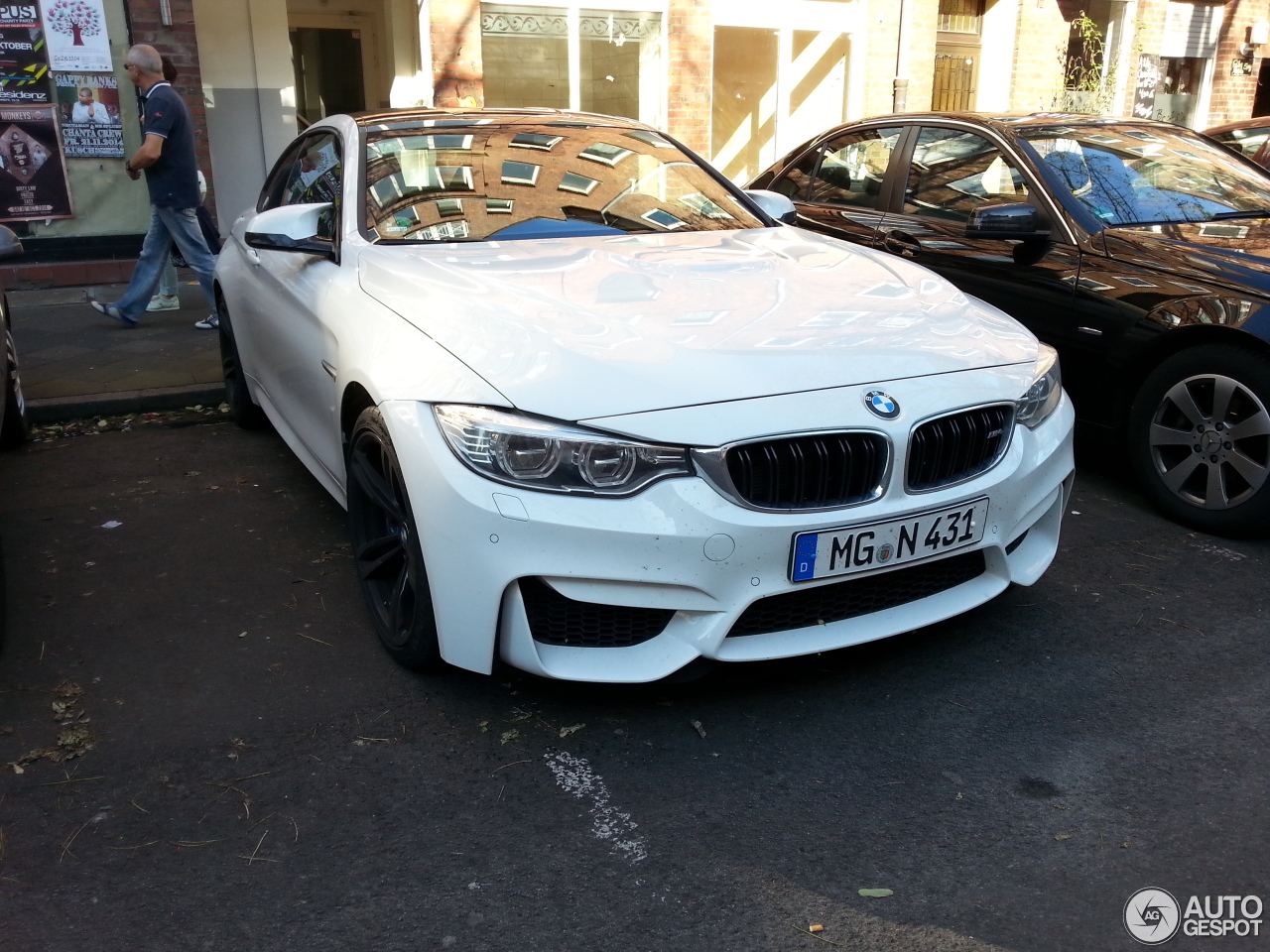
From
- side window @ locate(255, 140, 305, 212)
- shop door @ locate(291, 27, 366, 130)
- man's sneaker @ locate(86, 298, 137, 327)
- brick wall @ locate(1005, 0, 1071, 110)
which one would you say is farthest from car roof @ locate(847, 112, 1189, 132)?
brick wall @ locate(1005, 0, 1071, 110)

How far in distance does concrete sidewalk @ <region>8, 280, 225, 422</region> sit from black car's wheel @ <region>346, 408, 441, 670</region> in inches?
129

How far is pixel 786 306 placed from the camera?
3238 millimetres

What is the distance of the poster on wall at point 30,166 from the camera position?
30.7 ft

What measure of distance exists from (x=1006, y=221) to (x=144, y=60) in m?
5.72

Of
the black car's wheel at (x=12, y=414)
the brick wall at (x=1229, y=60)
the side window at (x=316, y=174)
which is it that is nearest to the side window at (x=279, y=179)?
the side window at (x=316, y=174)

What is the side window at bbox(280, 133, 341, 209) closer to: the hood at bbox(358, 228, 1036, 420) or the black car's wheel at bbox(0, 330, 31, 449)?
the hood at bbox(358, 228, 1036, 420)

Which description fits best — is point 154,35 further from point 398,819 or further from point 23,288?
point 398,819

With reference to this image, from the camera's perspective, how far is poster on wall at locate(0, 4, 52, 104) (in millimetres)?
9125

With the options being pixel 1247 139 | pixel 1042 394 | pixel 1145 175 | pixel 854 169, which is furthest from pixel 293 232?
pixel 1247 139

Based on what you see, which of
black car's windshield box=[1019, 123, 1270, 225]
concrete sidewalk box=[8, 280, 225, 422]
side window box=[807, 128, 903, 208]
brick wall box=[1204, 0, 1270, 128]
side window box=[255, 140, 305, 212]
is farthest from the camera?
brick wall box=[1204, 0, 1270, 128]

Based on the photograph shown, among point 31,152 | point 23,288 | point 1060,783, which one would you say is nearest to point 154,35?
point 31,152

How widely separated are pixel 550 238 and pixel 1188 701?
2.44 metres

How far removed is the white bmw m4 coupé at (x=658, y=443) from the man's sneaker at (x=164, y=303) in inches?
203

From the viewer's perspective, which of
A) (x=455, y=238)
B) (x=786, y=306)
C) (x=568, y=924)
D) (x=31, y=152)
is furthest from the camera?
(x=31, y=152)
